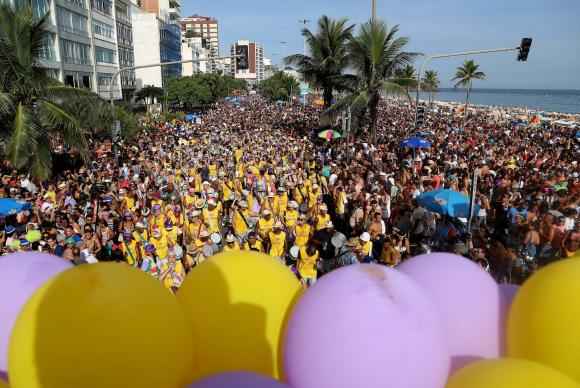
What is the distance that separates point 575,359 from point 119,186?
1142cm

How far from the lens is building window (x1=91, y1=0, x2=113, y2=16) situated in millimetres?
39406

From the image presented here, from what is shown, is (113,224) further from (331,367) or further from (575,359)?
(575,359)

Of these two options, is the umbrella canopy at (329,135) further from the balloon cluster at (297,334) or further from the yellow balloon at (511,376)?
the yellow balloon at (511,376)

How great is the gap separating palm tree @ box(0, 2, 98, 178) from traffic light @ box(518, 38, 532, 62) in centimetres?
1573

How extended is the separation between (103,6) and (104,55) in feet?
15.5

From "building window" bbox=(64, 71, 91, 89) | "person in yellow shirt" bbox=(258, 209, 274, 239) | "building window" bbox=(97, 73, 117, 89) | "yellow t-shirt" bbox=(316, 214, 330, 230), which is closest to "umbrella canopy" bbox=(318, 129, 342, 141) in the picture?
"yellow t-shirt" bbox=(316, 214, 330, 230)

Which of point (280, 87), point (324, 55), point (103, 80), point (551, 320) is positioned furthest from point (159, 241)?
point (280, 87)

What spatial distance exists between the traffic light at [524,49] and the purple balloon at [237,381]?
18.1 meters

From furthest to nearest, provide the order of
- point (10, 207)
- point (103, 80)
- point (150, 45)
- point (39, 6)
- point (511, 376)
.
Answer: point (150, 45) → point (103, 80) → point (39, 6) → point (10, 207) → point (511, 376)

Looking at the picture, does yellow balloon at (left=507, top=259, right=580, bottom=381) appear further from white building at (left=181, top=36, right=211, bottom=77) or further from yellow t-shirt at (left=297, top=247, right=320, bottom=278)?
white building at (left=181, top=36, right=211, bottom=77)

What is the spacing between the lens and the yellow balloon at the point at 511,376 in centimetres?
204

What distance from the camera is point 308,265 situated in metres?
6.16

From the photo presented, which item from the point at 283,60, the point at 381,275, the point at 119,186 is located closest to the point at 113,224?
the point at 119,186

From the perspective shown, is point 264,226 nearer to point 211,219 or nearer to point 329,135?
point 211,219
